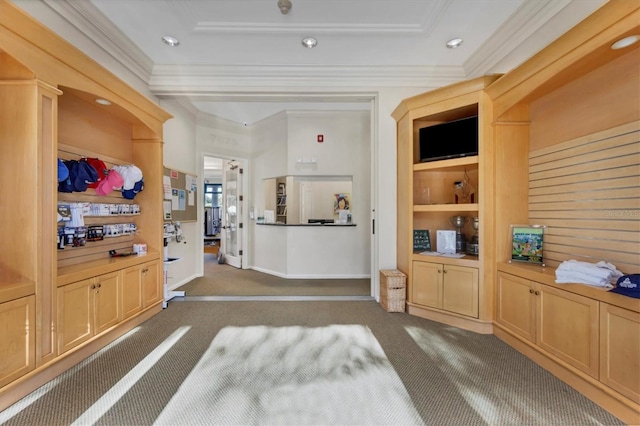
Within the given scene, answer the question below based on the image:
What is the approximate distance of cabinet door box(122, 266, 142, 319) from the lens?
2637 millimetres

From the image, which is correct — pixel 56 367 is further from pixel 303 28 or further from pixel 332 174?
pixel 332 174

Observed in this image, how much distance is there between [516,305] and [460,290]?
1.65 feet

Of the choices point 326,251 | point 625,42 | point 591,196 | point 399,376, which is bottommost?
point 399,376

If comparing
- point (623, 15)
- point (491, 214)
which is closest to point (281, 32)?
point (623, 15)

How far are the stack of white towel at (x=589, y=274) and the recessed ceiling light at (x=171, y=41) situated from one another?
4316 mm

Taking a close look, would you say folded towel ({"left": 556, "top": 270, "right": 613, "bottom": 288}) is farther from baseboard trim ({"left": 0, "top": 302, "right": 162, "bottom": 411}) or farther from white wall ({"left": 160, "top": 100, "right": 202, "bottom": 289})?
white wall ({"left": 160, "top": 100, "right": 202, "bottom": 289})

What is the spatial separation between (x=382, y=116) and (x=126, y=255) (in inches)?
142

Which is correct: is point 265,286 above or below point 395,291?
below

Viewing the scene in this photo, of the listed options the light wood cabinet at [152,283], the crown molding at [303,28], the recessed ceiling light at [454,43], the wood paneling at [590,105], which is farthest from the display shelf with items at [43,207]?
the wood paneling at [590,105]

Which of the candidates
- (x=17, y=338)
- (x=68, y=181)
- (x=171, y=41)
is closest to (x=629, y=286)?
(x=17, y=338)

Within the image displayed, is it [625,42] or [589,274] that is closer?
[625,42]

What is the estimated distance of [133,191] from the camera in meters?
3.00

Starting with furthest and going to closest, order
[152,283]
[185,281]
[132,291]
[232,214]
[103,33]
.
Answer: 1. [232,214]
2. [185,281]
3. [152,283]
4. [132,291]
5. [103,33]

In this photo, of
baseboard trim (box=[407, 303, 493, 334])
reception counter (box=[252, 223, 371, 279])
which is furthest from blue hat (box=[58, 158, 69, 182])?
baseboard trim (box=[407, 303, 493, 334])
